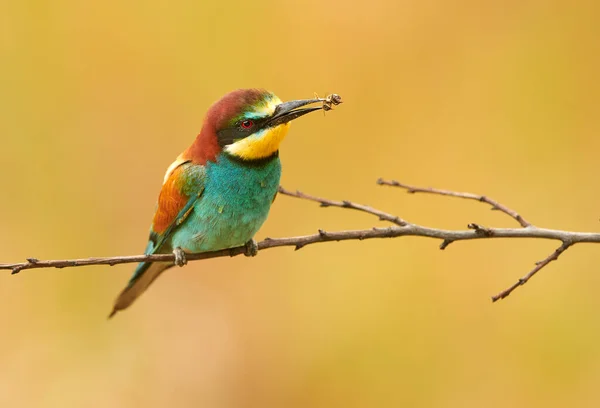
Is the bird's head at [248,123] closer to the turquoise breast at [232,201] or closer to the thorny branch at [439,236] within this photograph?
the turquoise breast at [232,201]

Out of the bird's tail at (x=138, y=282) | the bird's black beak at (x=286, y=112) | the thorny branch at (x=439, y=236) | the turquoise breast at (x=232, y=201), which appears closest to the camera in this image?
the thorny branch at (x=439, y=236)

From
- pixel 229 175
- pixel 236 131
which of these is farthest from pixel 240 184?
pixel 236 131

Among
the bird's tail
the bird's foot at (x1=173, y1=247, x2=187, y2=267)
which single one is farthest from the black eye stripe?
the bird's tail

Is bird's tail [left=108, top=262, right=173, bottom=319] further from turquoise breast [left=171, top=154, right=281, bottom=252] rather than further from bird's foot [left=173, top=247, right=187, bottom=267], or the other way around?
turquoise breast [left=171, top=154, right=281, bottom=252]

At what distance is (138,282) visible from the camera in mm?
2557

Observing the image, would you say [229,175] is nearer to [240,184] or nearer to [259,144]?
[240,184]

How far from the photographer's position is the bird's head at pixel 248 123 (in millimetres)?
2189

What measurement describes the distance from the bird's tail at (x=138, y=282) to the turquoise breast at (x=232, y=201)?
265mm

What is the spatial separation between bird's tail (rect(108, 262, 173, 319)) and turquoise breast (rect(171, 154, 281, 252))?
265 millimetres

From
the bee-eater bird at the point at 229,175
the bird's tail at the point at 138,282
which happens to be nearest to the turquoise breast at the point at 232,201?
the bee-eater bird at the point at 229,175

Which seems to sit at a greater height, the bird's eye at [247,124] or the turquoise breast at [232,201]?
the bird's eye at [247,124]

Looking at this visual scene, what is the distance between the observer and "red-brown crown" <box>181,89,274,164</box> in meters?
2.21

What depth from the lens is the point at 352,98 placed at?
141 inches

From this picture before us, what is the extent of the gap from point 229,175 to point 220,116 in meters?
0.18
